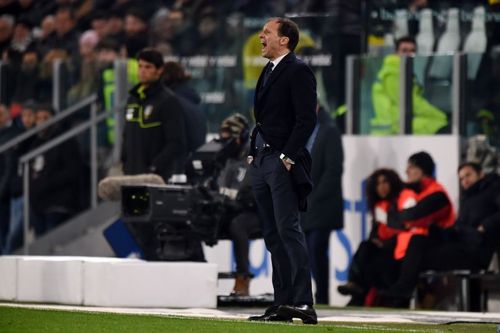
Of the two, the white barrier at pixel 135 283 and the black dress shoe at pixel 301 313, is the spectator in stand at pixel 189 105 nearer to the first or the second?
the white barrier at pixel 135 283

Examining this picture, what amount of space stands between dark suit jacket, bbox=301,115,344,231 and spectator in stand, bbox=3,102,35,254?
13.2ft

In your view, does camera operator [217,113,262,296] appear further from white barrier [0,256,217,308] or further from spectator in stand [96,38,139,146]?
spectator in stand [96,38,139,146]

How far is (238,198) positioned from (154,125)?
1185 millimetres

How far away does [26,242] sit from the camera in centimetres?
1866

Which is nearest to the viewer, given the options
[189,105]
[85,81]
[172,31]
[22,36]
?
[189,105]

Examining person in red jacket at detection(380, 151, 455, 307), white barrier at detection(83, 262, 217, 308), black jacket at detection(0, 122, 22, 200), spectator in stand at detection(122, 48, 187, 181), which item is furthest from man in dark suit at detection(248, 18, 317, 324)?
black jacket at detection(0, 122, 22, 200)

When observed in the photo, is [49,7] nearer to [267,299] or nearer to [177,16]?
[177,16]

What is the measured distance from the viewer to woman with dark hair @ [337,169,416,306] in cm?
1631

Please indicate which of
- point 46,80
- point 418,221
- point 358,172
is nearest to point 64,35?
point 46,80

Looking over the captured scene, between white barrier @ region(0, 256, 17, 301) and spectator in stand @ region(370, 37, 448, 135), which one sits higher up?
spectator in stand @ region(370, 37, 448, 135)

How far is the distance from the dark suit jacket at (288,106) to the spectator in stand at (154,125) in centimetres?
397

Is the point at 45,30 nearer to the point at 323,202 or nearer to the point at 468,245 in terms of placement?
the point at 323,202

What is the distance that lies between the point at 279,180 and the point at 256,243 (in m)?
6.57

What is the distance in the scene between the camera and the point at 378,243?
16.6m
